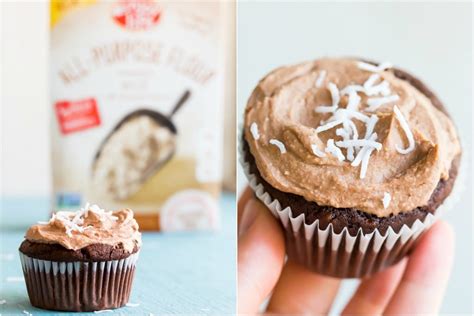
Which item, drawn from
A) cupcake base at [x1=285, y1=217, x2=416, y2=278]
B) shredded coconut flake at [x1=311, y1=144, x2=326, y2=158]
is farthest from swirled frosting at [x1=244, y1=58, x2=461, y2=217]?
cupcake base at [x1=285, y1=217, x2=416, y2=278]

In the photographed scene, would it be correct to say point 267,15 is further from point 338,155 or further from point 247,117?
point 338,155

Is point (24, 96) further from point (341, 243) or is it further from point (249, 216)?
point (341, 243)

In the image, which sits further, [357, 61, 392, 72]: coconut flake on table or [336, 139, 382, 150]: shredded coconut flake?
[357, 61, 392, 72]: coconut flake on table

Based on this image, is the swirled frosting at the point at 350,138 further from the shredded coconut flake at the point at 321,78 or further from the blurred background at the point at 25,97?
the blurred background at the point at 25,97

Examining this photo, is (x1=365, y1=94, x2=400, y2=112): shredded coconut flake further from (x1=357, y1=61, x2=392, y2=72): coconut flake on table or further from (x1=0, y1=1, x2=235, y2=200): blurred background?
(x1=0, y1=1, x2=235, y2=200): blurred background

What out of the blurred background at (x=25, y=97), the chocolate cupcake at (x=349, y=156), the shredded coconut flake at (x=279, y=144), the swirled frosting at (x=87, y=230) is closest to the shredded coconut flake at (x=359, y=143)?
the chocolate cupcake at (x=349, y=156)
